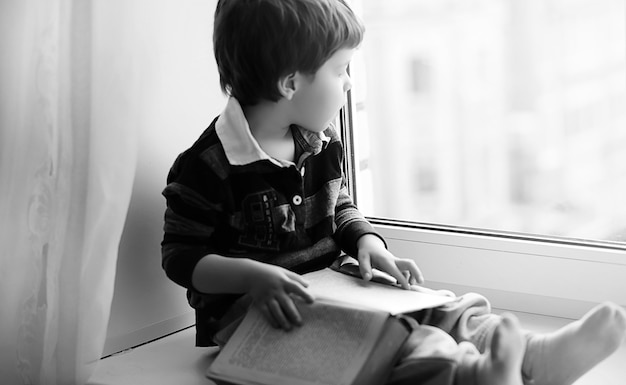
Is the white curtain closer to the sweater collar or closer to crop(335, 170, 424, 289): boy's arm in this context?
the sweater collar

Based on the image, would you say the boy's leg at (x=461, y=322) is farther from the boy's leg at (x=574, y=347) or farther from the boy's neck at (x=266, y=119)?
the boy's neck at (x=266, y=119)

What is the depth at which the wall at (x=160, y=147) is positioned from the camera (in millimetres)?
1004

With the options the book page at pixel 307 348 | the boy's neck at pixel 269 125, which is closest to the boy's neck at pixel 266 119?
the boy's neck at pixel 269 125

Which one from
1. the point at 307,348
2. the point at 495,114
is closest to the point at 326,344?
the point at 307,348

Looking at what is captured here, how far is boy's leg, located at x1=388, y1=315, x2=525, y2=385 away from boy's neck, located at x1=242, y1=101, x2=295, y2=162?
11.5 inches

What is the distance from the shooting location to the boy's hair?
0.89m

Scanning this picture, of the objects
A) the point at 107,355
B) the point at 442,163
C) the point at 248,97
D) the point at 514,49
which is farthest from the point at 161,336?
the point at 514,49

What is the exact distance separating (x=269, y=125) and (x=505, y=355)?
407mm

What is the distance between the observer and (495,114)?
1182 mm

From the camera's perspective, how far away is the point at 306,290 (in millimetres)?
830

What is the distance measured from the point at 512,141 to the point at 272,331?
0.53 meters

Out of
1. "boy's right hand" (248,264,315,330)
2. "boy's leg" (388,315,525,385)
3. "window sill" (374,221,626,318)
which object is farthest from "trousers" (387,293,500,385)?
"window sill" (374,221,626,318)

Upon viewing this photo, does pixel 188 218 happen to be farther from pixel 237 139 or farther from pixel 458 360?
pixel 458 360

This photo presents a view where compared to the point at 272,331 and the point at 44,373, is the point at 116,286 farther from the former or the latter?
the point at 272,331
